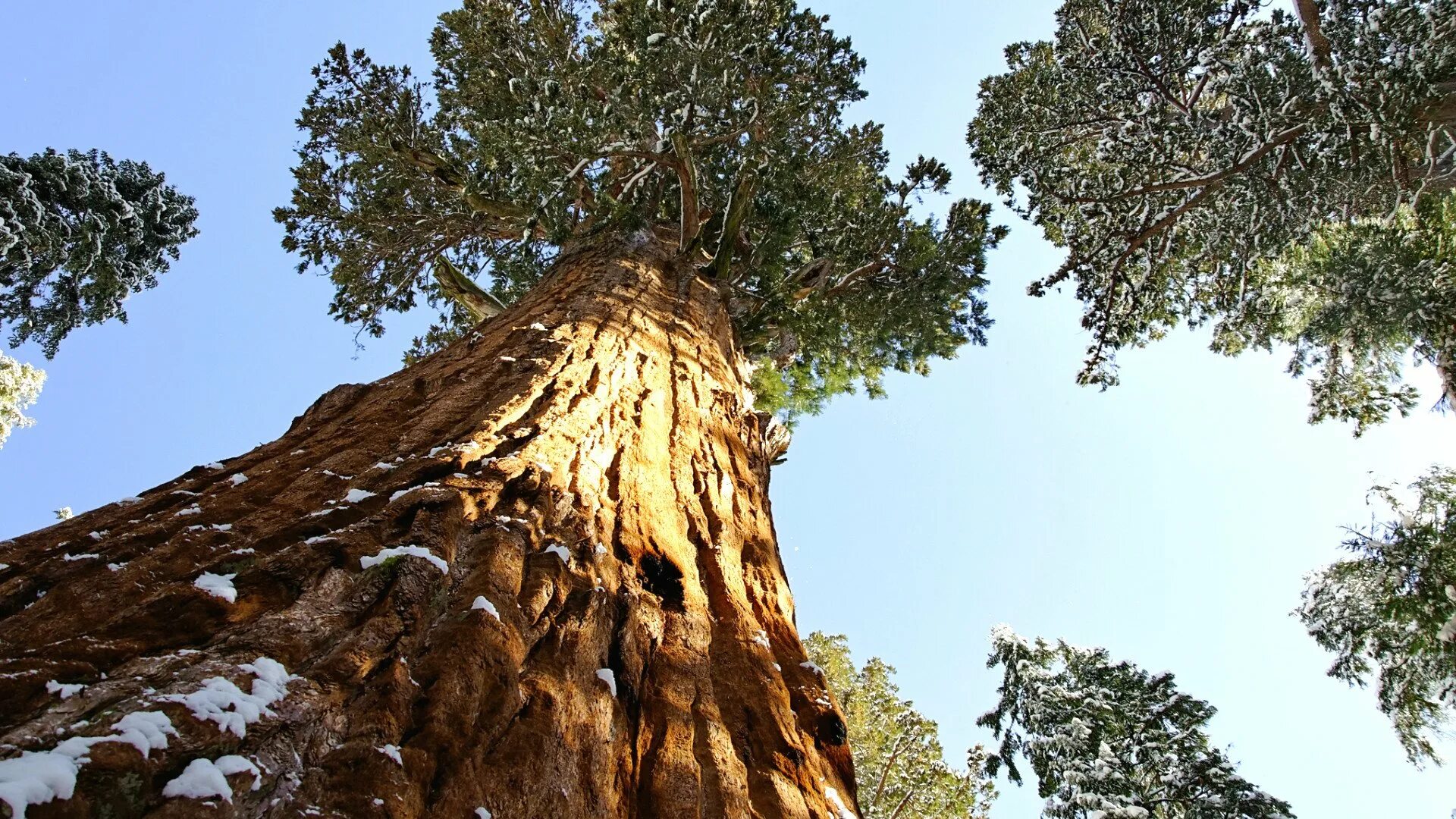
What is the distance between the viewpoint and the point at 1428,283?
805 centimetres

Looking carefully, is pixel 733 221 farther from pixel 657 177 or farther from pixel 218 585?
pixel 218 585

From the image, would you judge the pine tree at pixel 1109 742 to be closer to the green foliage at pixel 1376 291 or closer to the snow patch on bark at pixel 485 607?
the green foliage at pixel 1376 291

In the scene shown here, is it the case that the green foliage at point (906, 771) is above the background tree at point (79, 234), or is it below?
below

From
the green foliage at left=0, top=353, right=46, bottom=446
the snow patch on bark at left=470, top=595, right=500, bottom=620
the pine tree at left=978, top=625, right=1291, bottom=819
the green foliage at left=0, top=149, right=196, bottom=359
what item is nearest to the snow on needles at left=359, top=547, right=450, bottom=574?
the snow patch on bark at left=470, top=595, right=500, bottom=620

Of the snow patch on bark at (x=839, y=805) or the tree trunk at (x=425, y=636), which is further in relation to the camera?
the snow patch on bark at (x=839, y=805)

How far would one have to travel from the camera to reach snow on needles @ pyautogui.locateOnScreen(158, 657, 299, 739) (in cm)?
127

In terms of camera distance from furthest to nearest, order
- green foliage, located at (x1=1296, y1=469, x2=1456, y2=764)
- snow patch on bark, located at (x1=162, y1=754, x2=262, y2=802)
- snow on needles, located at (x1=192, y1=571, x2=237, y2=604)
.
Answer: green foliage, located at (x1=1296, y1=469, x2=1456, y2=764) < snow on needles, located at (x1=192, y1=571, x2=237, y2=604) < snow patch on bark, located at (x1=162, y1=754, x2=262, y2=802)

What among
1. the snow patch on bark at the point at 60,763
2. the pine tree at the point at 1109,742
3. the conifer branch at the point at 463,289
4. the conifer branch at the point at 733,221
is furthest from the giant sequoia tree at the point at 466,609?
the pine tree at the point at 1109,742

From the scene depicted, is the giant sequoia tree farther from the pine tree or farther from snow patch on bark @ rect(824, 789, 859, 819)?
the pine tree

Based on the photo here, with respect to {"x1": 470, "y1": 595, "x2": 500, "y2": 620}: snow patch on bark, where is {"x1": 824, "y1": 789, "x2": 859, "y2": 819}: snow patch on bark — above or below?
below

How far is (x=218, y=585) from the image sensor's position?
5.56 ft

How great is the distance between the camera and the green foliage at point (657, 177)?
7332 millimetres

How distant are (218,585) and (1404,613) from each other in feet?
28.5

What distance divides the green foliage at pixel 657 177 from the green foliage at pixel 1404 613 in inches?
169
